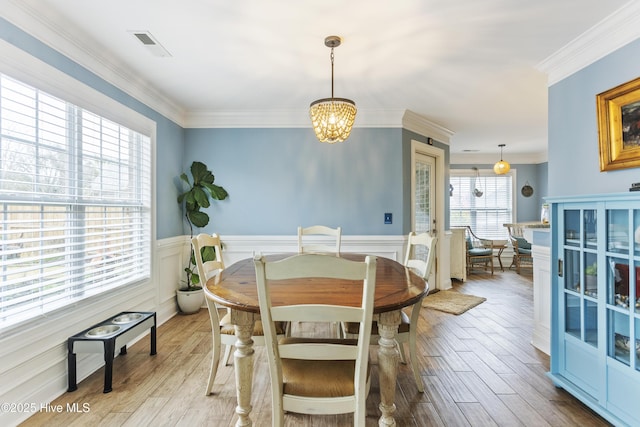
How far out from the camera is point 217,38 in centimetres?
231

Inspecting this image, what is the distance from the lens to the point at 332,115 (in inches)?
86.6

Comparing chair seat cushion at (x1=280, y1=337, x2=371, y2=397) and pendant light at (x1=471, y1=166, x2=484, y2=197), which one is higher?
pendant light at (x1=471, y1=166, x2=484, y2=197)

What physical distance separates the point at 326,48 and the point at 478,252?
510 cm

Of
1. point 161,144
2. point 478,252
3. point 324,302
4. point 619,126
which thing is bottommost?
point 478,252

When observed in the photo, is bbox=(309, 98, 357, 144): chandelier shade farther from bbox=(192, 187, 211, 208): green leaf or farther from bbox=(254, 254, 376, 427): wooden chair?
bbox=(192, 187, 211, 208): green leaf

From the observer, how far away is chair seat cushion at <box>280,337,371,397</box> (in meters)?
1.36

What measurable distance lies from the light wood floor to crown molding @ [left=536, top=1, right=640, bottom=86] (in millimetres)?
2317

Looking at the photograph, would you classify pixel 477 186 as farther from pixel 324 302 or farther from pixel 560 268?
pixel 324 302

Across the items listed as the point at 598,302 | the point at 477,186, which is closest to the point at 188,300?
the point at 598,302

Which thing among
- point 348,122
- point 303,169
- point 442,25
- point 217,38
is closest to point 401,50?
point 442,25

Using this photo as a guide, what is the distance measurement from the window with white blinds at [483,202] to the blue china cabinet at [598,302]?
208 inches

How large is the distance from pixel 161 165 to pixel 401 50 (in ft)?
8.83

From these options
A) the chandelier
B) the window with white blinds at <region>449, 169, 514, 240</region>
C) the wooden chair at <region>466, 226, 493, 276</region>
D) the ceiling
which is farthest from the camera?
the window with white blinds at <region>449, 169, 514, 240</region>

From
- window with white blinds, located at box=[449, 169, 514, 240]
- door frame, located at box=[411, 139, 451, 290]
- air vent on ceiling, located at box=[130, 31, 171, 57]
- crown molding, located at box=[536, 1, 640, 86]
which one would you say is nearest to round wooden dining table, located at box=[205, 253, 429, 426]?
air vent on ceiling, located at box=[130, 31, 171, 57]
